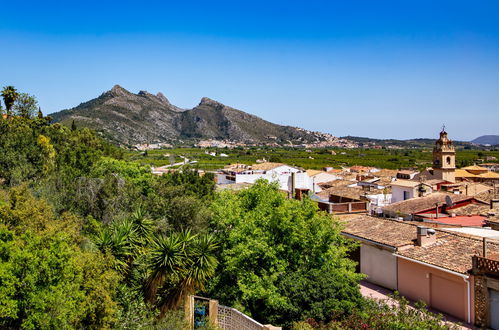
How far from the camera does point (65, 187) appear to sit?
1204 inches

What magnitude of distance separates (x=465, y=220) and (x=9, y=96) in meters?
58.6

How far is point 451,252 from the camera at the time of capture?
1920cm

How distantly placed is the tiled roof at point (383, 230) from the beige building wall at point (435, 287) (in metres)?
1.38

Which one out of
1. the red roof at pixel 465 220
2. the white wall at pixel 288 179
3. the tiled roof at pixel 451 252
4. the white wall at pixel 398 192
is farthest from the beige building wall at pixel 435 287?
the white wall at pixel 288 179

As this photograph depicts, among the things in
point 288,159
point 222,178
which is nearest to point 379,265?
point 222,178

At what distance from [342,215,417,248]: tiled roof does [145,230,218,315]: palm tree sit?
816 cm

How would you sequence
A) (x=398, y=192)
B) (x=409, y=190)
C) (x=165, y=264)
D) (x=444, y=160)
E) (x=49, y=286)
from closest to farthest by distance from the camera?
(x=49, y=286) < (x=165, y=264) < (x=409, y=190) < (x=398, y=192) < (x=444, y=160)

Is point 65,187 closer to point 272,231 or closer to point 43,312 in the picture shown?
point 272,231

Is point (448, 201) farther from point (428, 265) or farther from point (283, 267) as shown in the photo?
point (283, 267)

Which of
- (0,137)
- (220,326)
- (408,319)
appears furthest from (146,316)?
(0,137)

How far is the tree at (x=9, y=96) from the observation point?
59.6 metres

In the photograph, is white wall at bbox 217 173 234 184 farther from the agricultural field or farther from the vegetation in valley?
the vegetation in valley

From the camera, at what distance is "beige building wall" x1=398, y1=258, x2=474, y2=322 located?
1747 centimetres

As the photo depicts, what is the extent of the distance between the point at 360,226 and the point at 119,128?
143096 millimetres
